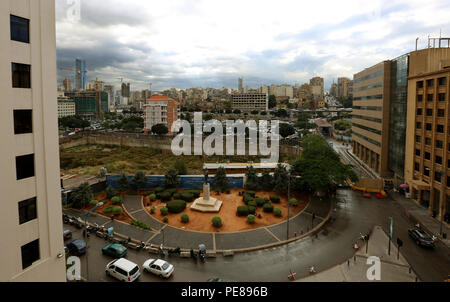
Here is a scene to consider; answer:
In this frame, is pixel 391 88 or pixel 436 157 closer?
pixel 436 157

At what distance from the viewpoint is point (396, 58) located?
31281mm

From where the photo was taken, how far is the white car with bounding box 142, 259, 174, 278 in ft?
44.7

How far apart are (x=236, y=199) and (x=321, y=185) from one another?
26.7 feet

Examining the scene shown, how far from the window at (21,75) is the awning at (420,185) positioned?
29.5 meters

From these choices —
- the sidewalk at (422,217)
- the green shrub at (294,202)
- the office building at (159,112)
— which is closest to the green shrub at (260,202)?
the green shrub at (294,202)

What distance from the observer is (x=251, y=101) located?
13338 centimetres

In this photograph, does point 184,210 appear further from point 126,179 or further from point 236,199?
point 126,179

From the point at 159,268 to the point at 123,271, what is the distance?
1793mm

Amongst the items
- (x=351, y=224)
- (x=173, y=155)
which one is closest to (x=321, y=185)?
(x=351, y=224)

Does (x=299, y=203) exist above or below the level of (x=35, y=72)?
below

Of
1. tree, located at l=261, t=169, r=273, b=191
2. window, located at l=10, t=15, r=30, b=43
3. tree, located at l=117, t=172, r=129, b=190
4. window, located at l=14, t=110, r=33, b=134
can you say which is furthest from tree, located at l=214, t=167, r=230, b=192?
window, located at l=10, t=15, r=30, b=43

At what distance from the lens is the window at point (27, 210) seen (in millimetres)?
8406

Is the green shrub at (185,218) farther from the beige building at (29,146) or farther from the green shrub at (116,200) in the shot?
the beige building at (29,146)
